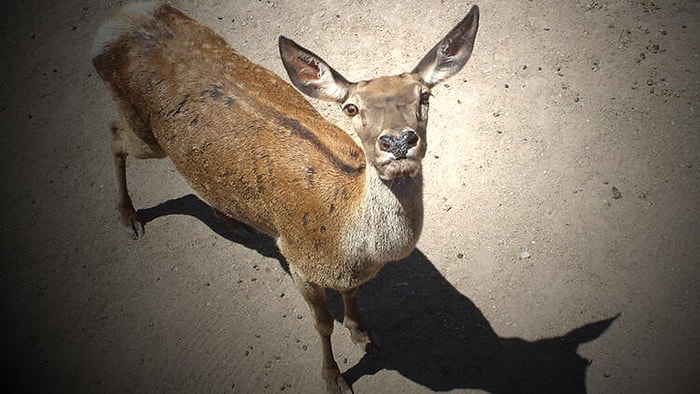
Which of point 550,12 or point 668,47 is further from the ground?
point 668,47

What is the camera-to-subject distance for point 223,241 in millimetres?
5637

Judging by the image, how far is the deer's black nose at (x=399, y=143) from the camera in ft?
9.63

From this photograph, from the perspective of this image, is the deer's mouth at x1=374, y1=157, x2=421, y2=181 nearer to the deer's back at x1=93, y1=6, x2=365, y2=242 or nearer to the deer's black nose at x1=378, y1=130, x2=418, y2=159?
Result: the deer's black nose at x1=378, y1=130, x2=418, y2=159

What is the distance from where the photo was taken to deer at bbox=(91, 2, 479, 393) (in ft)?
10.8

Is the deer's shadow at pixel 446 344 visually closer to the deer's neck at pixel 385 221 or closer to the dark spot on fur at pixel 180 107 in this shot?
the deer's neck at pixel 385 221

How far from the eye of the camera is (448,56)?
11.6ft

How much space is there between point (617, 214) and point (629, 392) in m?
1.70

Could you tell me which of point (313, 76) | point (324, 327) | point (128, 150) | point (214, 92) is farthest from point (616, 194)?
point (128, 150)

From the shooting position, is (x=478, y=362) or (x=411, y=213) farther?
(x=478, y=362)

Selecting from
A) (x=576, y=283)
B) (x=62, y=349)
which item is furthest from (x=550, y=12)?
(x=62, y=349)

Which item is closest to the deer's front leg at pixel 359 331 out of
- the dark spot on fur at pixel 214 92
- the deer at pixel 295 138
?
the deer at pixel 295 138

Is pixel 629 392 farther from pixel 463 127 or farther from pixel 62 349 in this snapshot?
pixel 62 349

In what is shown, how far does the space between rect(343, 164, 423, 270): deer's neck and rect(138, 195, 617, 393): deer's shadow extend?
144 centimetres

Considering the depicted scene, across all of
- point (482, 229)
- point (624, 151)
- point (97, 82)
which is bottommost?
point (97, 82)
